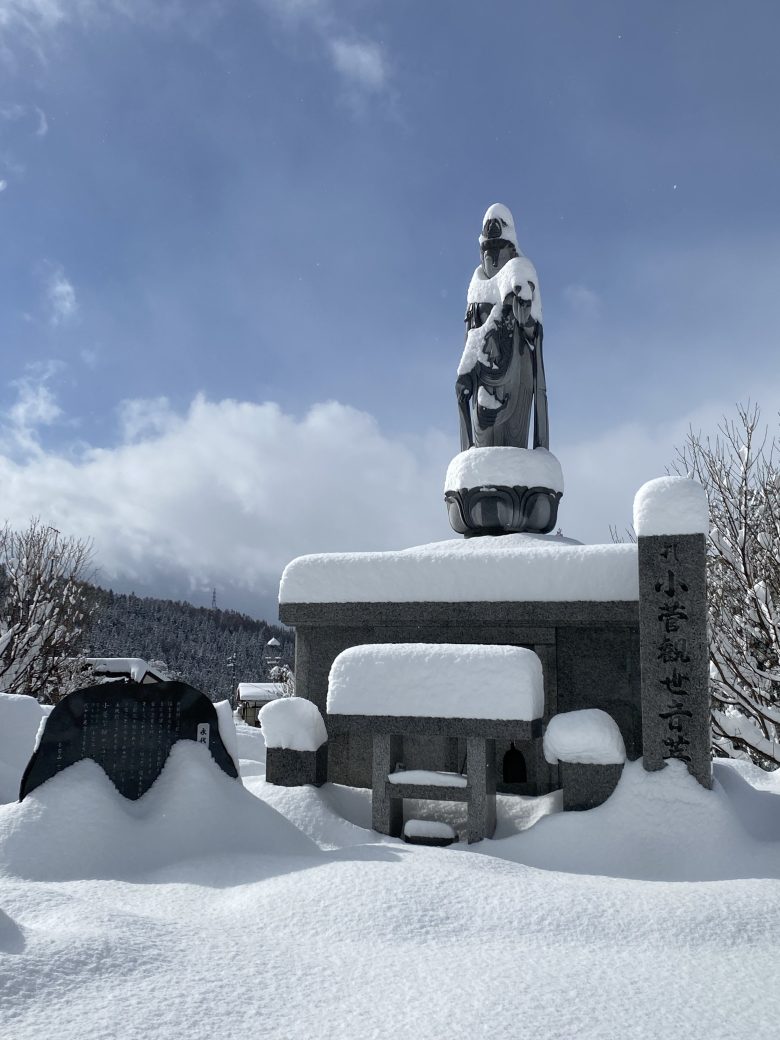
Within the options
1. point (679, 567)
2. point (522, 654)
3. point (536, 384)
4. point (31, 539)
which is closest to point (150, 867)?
point (522, 654)

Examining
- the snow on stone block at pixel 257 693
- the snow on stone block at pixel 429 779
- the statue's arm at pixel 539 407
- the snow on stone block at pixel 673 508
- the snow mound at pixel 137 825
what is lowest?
the snow on stone block at pixel 257 693

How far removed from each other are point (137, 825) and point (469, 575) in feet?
14.0

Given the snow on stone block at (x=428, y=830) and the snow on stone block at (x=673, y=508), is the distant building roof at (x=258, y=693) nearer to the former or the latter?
the snow on stone block at (x=428, y=830)

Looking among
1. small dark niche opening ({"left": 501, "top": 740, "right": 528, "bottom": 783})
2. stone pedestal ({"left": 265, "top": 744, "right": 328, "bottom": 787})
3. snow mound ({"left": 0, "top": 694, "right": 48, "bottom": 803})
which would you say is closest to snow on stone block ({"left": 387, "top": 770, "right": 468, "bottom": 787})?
stone pedestal ({"left": 265, "top": 744, "right": 328, "bottom": 787})

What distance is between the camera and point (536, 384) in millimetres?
11477

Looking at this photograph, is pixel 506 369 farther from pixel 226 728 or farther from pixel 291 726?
pixel 226 728

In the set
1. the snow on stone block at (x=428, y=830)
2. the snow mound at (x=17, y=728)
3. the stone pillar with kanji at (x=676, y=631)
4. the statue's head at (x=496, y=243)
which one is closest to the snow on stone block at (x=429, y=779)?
the snow on stone block at (x=428, y=830)

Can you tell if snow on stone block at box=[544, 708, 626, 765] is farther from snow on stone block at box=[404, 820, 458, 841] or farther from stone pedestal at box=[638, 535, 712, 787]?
snow on stone block at box=[404, 820, 458, 841]

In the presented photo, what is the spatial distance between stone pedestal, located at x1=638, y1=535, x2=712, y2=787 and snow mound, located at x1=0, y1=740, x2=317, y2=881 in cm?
352

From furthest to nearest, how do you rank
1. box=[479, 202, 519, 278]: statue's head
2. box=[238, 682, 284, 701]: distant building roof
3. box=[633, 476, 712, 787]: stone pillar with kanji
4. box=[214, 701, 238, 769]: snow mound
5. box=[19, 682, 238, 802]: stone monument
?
box=[238, 682, 284, 701]: distant building roof → box=[479, 202, 519, 278]: statue's head → box=[214, 701, 238, 769]: snow mound → box=[633, 476, 712, 787]: stone pillar with kanji → box=[19, 682, 238, 802]: stone monument

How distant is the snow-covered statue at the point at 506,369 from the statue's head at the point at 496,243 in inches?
20.2

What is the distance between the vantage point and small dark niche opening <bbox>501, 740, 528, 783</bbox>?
866 cm

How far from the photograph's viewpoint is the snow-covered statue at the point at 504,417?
10750mm

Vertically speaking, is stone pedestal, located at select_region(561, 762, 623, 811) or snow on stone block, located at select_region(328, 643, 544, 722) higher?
snow on stone block, located at select_region(328, 643, 544, 722)
